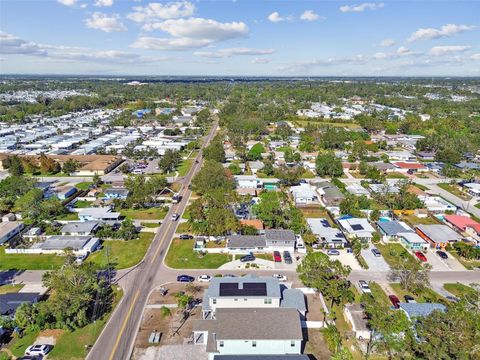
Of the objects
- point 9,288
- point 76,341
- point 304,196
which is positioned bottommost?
point 9,288

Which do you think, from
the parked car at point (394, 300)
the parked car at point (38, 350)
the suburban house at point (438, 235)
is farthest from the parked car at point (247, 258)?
the suburban house at point (438, 235)

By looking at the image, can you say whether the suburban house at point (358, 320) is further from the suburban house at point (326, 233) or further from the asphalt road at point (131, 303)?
the asphalt road at point (131, 303)

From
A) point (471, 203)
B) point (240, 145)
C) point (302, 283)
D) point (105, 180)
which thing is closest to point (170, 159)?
point (105, 180)

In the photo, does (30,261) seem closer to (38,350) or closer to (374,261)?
(38,350)

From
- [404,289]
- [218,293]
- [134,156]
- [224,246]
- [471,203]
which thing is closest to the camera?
[218,293]

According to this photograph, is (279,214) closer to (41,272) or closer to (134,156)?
(41,272)

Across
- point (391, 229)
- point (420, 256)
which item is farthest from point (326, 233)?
point (420, 256)

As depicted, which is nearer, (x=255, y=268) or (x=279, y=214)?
(x=255, y=268)
